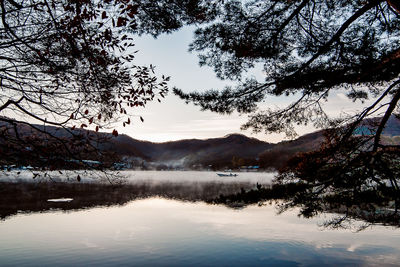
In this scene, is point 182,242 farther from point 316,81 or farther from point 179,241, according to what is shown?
point 316,81

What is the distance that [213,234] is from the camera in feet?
53.7

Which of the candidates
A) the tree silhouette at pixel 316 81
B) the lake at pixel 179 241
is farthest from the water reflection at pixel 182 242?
the tree silhouette at pixel 316 81

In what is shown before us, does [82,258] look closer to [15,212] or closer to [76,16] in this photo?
[76,16]

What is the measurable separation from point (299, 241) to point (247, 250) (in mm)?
3616

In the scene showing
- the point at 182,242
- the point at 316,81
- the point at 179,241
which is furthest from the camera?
the point at 179,241

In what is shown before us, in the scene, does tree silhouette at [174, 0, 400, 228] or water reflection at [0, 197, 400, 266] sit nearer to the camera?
tree silhouette at [174, 0, 400, 228]

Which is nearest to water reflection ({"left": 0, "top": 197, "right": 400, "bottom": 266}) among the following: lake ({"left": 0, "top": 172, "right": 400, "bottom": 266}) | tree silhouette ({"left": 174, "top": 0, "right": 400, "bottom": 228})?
lake ({"left": 0, "top": 172, "right": 400, "bottom": 266})

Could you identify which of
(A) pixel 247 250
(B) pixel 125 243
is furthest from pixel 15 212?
(A) pixel 247 250

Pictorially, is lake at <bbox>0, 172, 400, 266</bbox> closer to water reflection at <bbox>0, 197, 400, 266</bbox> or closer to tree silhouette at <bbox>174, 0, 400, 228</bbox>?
water reflection at <bbox>0, 197, 400, 266</bbox>

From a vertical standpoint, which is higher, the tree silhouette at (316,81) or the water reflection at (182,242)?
the tree silhouette at (316,81)

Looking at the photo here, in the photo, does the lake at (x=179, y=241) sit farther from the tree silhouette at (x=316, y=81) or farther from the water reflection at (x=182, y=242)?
the tree silhouette at (x=316, y=81)

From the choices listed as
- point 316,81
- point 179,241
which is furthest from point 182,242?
point 316,81

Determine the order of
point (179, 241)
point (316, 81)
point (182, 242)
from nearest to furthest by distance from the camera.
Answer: point (316, 81), point (182, 242), point (179, 241)

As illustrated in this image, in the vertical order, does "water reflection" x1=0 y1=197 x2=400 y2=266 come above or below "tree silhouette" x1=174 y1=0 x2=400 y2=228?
below
